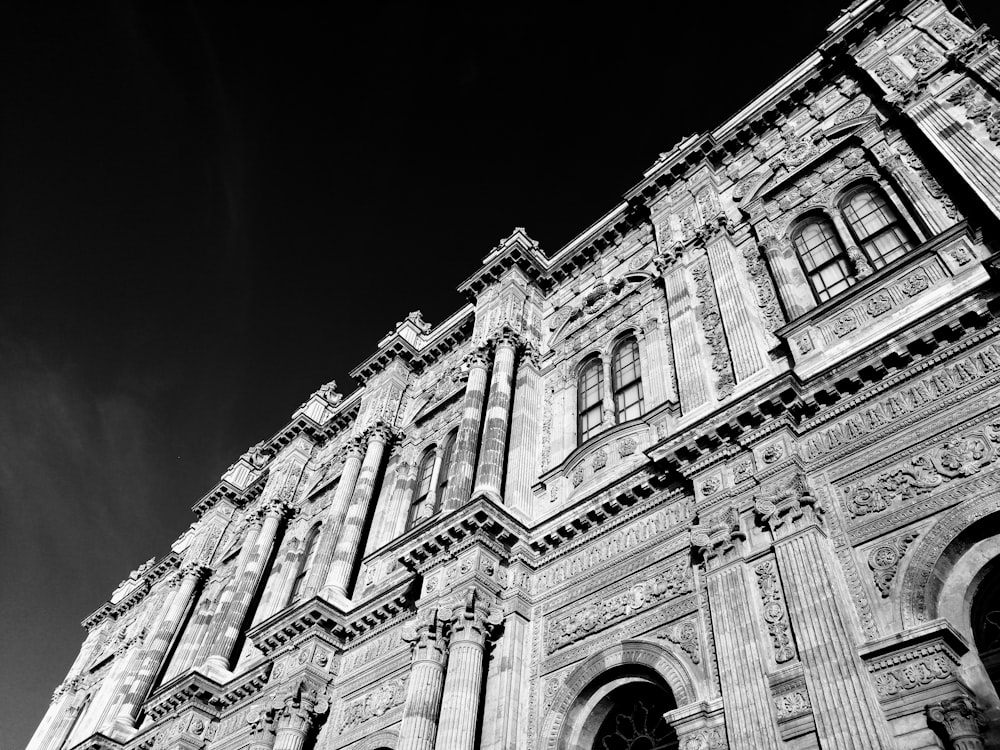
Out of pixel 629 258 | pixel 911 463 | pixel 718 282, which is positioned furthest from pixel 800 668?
pixel 629 258

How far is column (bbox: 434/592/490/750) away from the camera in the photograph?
10422mm

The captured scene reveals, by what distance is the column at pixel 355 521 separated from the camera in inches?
648

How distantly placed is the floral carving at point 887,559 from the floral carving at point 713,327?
3924 mm

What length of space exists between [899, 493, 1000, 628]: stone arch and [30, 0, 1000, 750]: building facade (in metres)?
0.04

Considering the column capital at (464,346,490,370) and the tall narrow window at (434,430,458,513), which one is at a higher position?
the column capital at (464,346,490,370)

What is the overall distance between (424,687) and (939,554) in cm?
745

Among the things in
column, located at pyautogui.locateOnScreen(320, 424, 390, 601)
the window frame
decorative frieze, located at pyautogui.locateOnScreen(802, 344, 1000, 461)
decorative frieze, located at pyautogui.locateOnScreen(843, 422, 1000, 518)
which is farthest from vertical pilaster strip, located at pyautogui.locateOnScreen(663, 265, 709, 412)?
column, located at pyautogui.locateOnScreen(320, 424, 390, 601)

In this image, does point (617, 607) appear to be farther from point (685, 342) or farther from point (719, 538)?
point (685, 342)

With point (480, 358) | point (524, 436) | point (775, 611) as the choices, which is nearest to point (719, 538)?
point (775, 611)

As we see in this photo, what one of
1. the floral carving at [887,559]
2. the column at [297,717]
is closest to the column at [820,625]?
the floral carving at [887,559]

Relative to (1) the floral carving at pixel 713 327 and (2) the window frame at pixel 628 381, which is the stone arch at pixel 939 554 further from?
(2) the window frame at pixel 628 381

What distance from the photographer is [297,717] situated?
45.8ft

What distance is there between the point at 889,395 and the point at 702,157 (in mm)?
9137

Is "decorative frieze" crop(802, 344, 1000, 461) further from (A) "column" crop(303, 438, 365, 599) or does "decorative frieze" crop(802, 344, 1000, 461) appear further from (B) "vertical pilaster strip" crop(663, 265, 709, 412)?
(A) "column" crop(303, 438, 365, 599)
